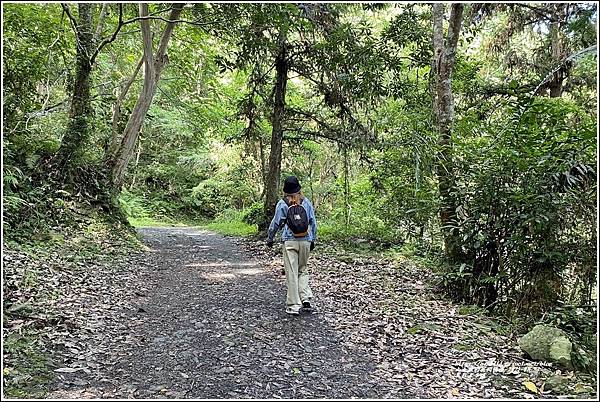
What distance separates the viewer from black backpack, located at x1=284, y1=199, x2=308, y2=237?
7121 millimetres

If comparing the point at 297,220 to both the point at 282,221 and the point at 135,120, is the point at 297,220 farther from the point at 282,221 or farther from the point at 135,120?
the point at 135,120

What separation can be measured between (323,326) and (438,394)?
227cm

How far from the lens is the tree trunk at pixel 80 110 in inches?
474

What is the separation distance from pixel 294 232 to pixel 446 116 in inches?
153

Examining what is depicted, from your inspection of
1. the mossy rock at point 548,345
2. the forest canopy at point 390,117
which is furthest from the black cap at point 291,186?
the mossy rock at point 548,345

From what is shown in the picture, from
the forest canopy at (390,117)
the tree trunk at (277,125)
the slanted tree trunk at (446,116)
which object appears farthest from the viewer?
the tree trunk at (277,125)

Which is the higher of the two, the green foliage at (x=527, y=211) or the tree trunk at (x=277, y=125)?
the tree trunk at (x=277, y=125)

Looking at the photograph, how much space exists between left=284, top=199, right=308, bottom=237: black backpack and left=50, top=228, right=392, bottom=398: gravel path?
1.24m

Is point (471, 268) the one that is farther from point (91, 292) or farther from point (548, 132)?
point (91, 292)

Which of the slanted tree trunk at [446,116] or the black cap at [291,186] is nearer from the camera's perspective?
the black cap at [291,186]

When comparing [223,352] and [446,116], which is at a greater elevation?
[446,116]

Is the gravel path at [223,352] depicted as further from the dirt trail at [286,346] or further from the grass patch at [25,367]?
the grass patch at [25,367]

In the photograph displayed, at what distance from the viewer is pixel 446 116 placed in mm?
9055

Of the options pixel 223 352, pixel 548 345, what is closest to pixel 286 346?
pixel 223 352
